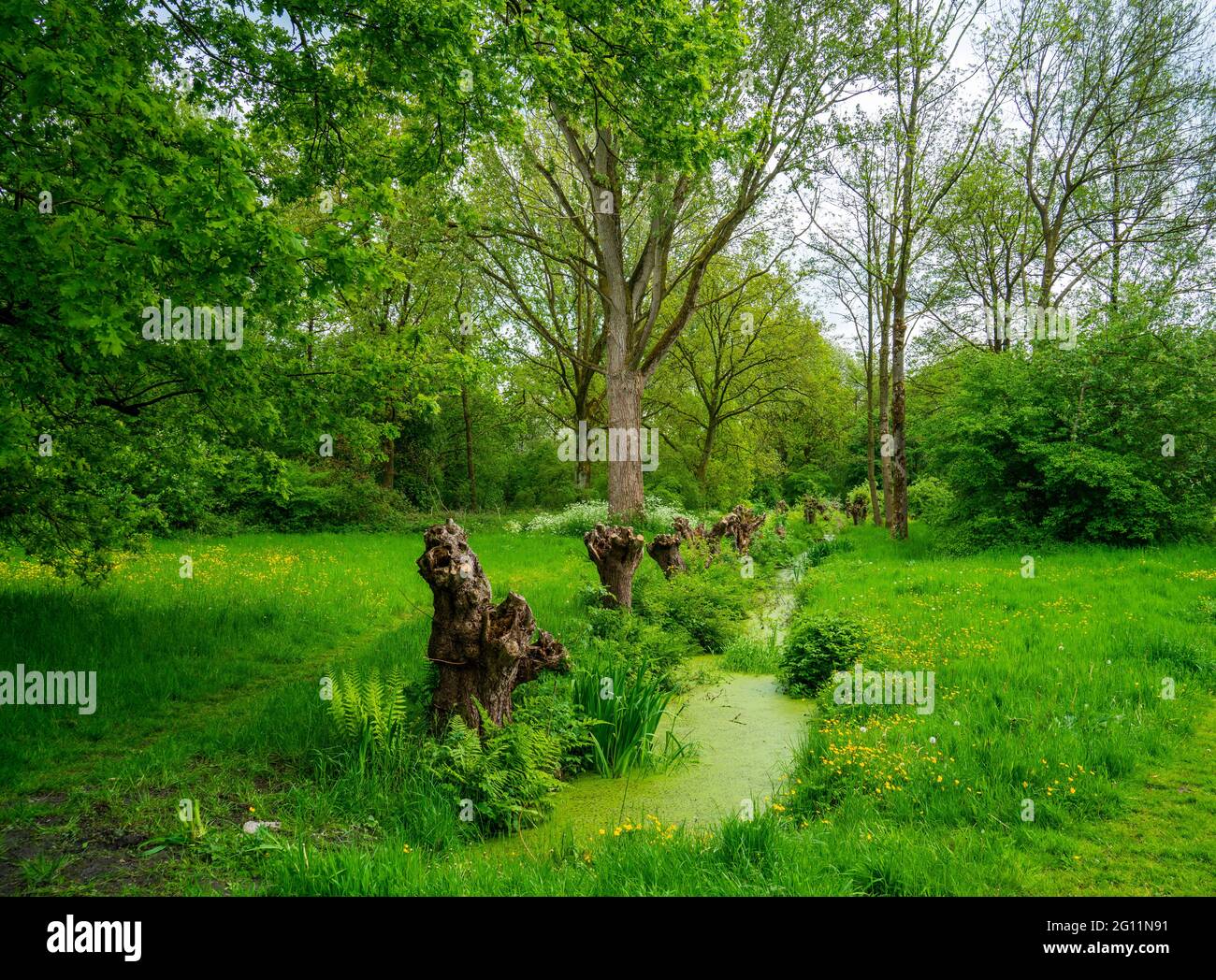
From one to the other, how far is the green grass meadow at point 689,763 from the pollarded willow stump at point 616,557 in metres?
0.85

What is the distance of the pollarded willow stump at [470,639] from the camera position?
5.55 metres

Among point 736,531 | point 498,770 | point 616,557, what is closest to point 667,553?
point 616,557

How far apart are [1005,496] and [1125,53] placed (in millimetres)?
17576

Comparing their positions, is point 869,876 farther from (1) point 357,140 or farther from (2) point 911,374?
(2) point 911,374

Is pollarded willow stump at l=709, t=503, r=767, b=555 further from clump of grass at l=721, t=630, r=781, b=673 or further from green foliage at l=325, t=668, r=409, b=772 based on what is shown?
green foliage at l=325, t=668, r=409, b=772

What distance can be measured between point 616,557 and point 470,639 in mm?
4872

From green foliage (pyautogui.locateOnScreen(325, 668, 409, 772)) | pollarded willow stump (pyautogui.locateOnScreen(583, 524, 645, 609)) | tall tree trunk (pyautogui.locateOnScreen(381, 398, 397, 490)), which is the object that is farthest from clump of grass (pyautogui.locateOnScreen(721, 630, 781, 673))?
tall tree trunk (pyautogui.locateOnScreen(381, 398, 397, 490))

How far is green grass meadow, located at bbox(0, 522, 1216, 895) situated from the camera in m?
3.78

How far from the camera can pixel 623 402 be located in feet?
65.1

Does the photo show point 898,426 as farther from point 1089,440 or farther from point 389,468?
point 389,468

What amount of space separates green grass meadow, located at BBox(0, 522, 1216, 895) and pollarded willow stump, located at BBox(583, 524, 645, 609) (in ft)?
2.80

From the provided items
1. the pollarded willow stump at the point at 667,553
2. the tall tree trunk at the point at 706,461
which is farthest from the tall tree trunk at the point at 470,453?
the pollarded willow stump at the point at 667,553

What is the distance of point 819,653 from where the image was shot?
28.0 feet

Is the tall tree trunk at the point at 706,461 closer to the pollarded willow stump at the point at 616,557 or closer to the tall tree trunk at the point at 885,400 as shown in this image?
the tall tree trunk at the point at 885,400
